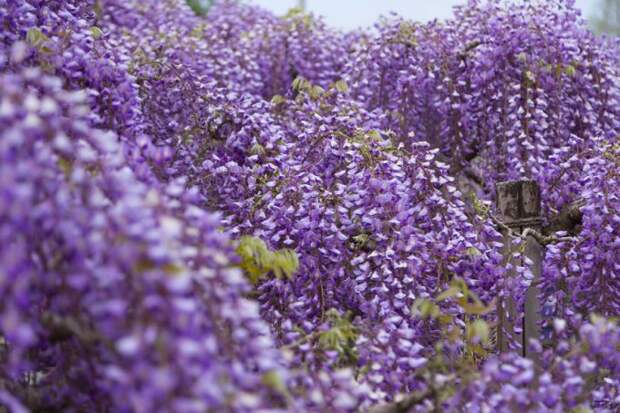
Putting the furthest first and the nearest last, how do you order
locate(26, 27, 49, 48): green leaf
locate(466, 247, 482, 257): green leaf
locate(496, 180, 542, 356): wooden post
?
locate(496, 180, 542, 356): wooden post, locate(466, 247, 482, 257): green leaf, locate(26, 27, 49, 48): green leaf

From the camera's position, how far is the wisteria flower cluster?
211cm

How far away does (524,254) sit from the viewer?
4602 mm

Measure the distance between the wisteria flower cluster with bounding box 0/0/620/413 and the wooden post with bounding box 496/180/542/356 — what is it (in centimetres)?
5

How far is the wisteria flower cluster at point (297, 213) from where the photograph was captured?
6.92 feet

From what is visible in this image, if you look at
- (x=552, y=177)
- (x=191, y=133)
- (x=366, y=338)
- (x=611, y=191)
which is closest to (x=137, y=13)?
(x=191, y=133)

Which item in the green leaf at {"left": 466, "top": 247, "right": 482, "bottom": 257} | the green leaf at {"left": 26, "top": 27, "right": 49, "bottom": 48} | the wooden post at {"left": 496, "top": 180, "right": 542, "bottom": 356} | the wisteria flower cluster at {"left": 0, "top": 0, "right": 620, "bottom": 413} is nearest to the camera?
the wisteria flower cluster at {"left": 0, "top": 0, "right": 620, "bottom": 413}

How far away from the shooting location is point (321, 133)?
504 centimetres

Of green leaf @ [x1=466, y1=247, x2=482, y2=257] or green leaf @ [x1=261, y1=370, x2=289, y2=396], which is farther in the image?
green leaf @ [x1=466, y1=247, x2=482, y2=257]

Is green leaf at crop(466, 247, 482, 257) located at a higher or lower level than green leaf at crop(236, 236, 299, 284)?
lower

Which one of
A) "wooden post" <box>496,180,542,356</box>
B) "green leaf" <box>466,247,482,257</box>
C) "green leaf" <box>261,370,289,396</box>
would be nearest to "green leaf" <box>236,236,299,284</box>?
"green leaf" <box>261,370,289,396</box>

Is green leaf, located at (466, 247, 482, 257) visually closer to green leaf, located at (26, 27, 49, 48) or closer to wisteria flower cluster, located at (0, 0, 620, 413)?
wisteria flower cluster, located at (0, 0, 620, 413)

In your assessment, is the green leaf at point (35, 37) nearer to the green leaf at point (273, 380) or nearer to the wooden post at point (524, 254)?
the green leaf at point (273, 380)

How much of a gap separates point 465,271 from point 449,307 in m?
0.31

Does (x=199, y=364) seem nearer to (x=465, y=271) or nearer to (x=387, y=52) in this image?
(x=465, y=271)
